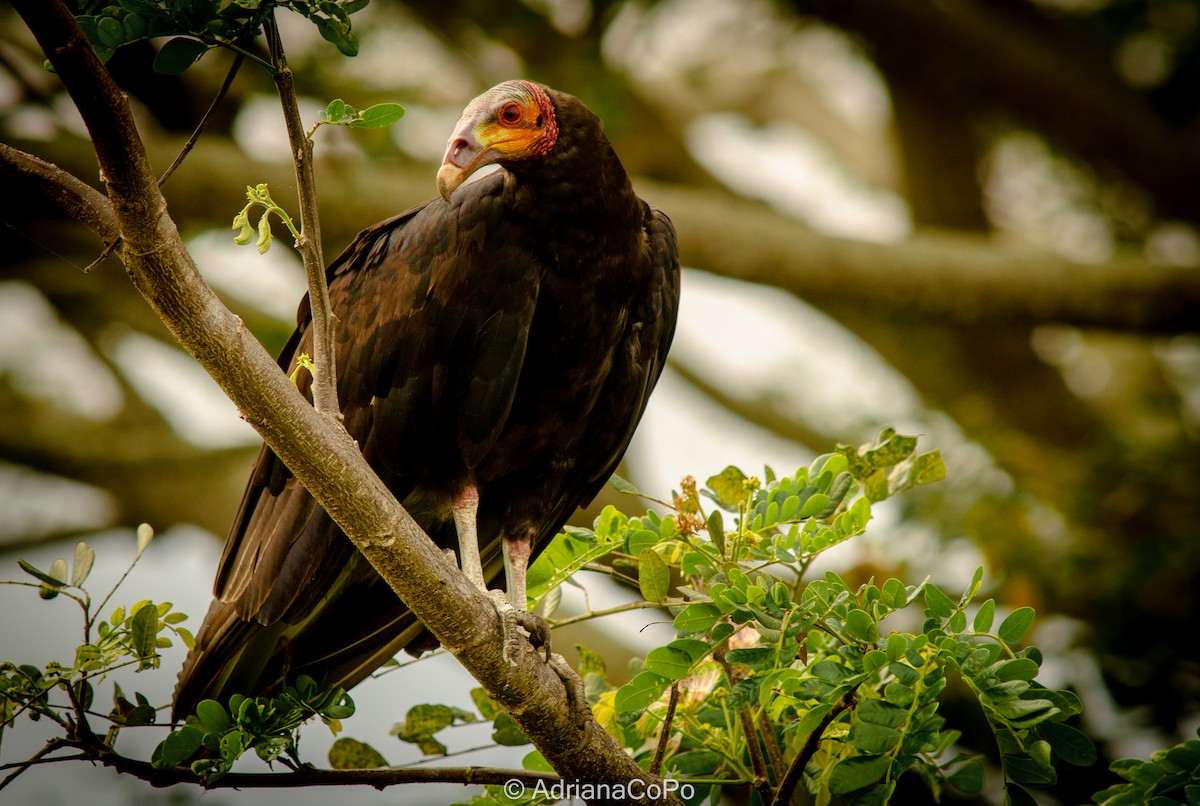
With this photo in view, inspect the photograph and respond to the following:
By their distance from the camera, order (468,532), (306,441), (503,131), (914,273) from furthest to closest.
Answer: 1. (914,273)
2. (468,532)
3. (503,131)
4. (306,441)

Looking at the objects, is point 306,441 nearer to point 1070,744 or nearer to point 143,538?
point 143,538

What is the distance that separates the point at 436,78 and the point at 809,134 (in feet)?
9.53

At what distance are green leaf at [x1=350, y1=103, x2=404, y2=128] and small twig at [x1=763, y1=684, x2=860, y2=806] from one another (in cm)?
114

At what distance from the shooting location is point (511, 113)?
2.51 meters

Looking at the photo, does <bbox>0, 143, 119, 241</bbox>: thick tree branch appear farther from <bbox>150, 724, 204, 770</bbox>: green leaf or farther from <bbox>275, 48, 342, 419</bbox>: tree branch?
<bbox>150, 724, 204, 770</bbox>: green leaf

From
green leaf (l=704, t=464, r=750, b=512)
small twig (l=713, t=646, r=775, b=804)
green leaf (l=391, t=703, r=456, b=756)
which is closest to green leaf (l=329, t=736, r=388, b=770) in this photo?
green leaf (l=391, t=703, r=456, b=756)

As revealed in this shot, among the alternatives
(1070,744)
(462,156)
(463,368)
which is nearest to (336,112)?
(462,156)

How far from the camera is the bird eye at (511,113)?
249 centimetres

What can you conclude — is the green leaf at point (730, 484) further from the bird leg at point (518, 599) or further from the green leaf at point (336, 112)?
the green leaf at point (336, 112)

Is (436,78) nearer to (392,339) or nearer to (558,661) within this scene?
(392,339)

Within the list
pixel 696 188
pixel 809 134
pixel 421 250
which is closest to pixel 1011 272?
pixel 696 188

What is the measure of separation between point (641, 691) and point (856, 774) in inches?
15.6

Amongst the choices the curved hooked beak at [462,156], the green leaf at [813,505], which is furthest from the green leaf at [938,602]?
the curved hooked beak at [462,156]

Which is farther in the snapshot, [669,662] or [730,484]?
[730,484]
